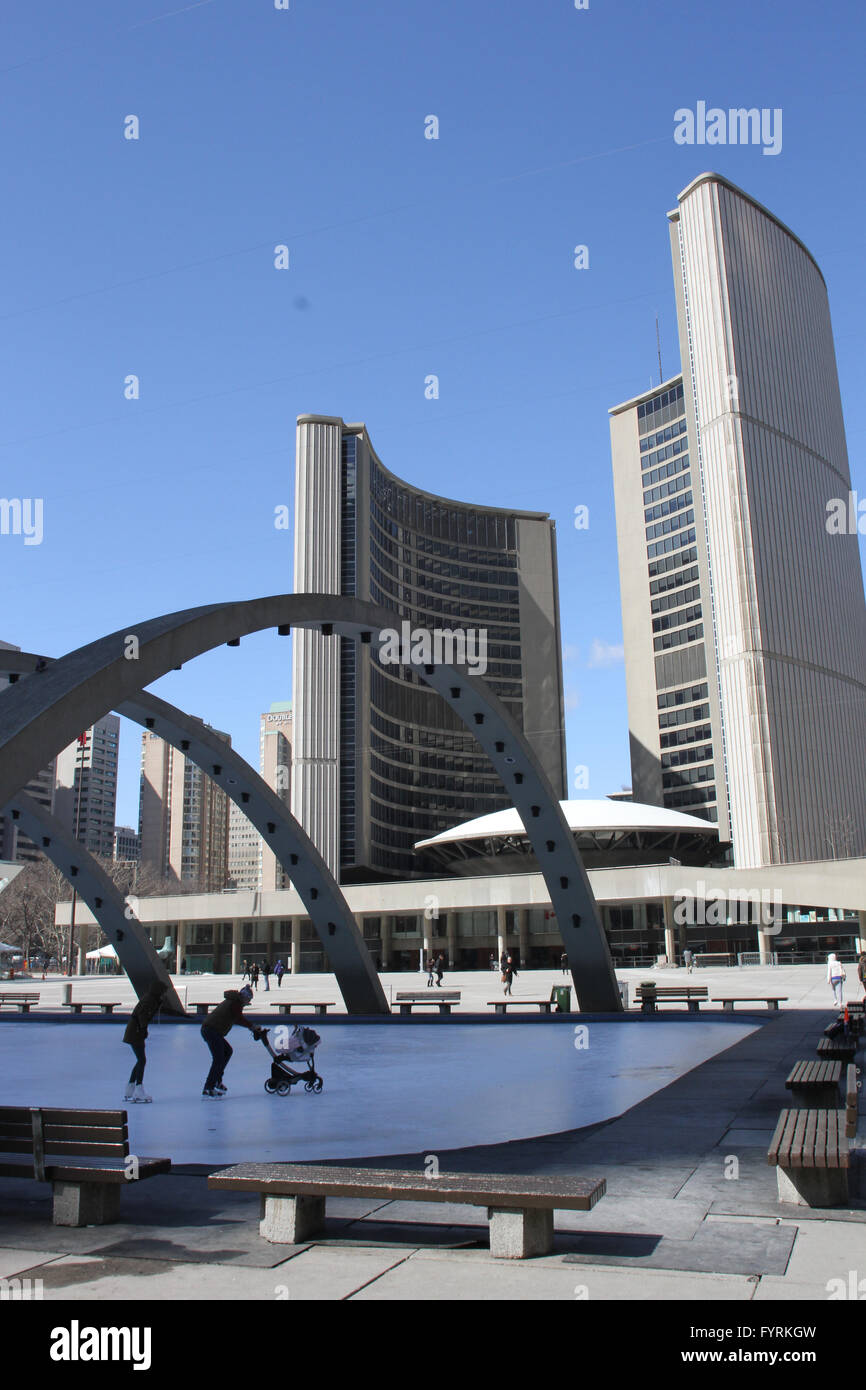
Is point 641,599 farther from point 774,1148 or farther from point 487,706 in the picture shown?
point 774,1148

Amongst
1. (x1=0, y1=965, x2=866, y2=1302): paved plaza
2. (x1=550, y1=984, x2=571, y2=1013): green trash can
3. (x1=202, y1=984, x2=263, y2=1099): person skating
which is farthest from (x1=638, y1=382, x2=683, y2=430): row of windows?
(x1=0, y1=965, x2=866, y2=1302): paved plaza

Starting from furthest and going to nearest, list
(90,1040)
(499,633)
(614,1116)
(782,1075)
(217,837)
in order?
(217,837) < (499,633) < (90,1040) < (782,1075) < (614,1116)

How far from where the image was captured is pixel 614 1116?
1083cm

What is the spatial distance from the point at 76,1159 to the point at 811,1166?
4863 mm

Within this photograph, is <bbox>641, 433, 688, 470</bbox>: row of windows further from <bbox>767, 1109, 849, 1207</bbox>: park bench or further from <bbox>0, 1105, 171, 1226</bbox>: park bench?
<bbox>0, 1105, 171, 1226</bbox>: park bench

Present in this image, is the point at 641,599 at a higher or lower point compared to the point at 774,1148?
higher

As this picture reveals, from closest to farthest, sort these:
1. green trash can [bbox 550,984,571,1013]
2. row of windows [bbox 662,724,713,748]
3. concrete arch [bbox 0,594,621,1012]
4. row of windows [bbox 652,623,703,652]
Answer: concrete arch [bbox 0,594,621,1012] < green trash can [bbox 550,984,571,1013] < row of windows [bbox 662,724,713,748] < row of windows [bbox 652,623,703,652]

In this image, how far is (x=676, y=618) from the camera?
373ft

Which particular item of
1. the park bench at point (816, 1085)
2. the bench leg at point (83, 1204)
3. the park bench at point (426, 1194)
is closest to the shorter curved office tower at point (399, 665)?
the park bench at point (816, 1085)

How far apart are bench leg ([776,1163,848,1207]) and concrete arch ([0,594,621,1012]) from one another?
28.6 feet

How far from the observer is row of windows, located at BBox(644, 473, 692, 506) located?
4469 inches

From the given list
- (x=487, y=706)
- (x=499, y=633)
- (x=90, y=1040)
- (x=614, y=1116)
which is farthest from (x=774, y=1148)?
(x=499, y=633)

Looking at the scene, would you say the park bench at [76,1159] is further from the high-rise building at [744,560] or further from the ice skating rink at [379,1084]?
the high-rise building at [744,560]

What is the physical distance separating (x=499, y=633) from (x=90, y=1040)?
4604 inches
